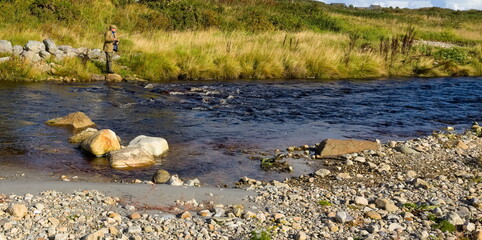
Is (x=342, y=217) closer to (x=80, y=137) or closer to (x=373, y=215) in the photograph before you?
(x=373, y=215)

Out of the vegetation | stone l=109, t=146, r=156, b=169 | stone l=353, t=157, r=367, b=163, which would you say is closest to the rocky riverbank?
stone l=353, t=157, r=367, b=163

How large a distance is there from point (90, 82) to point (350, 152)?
36.2 feet

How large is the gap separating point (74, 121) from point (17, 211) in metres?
5.82

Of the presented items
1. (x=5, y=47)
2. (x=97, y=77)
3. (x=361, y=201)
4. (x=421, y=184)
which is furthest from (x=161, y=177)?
(x=5, y=47)

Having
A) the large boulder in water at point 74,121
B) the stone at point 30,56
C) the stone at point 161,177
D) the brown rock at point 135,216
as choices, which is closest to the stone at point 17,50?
the stone at point 30,56

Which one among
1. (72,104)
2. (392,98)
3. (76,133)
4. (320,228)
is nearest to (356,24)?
(392,98)

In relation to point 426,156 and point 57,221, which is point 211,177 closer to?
point 57,221

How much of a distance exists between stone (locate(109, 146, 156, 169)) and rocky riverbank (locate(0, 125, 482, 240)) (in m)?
1.67

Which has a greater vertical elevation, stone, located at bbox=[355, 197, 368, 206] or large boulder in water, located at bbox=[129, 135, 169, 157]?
stone, located at bbox=[355, 197, 368, 206]

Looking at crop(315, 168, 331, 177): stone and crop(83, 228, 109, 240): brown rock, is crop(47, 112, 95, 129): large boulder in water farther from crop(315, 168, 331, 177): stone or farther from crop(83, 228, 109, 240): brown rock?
crop(83, 228, 109, 240): brown rock

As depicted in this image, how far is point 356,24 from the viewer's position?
135 ft

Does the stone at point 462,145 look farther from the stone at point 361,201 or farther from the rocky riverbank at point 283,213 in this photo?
the stone at point 361,201

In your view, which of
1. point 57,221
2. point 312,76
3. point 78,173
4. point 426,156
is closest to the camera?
point 57,221

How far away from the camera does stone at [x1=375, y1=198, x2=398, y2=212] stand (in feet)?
18.1
